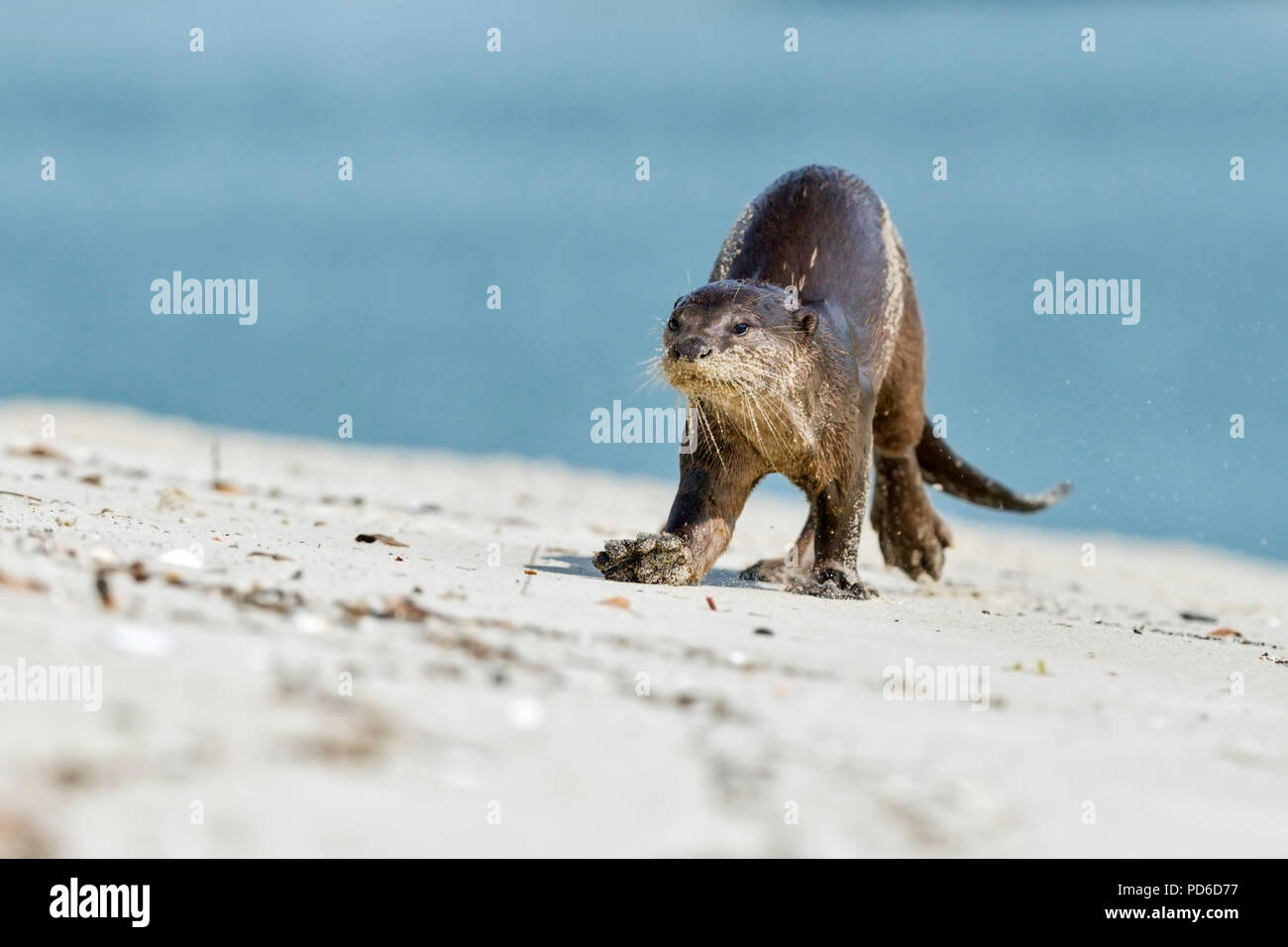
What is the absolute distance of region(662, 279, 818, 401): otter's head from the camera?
5.40m

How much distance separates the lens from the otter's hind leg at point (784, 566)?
6.50 meters

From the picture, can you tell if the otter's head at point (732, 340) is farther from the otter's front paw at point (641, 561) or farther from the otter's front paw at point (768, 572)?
the otter's front paw at point (768, 572)

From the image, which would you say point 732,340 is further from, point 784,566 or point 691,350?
point 784,566

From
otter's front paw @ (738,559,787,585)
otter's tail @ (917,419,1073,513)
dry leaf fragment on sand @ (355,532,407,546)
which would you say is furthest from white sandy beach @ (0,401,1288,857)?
otter's tail @ (917,419,1073,513)

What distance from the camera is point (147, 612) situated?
3.12 meters

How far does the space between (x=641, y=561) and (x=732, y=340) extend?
852 millimetres

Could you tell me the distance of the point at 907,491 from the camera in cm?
766

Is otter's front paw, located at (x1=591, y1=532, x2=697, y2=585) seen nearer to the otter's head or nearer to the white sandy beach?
the white sandy beach

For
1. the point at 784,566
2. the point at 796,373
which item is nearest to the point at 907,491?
the point at 784,566

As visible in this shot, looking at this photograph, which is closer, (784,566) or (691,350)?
(691,350)

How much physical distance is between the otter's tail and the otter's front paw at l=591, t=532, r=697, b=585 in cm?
278

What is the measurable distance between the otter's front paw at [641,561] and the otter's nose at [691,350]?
0.63m

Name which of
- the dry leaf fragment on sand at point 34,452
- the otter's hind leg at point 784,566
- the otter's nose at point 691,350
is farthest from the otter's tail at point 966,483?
the dry leaf fragment on sand at point 34,452
